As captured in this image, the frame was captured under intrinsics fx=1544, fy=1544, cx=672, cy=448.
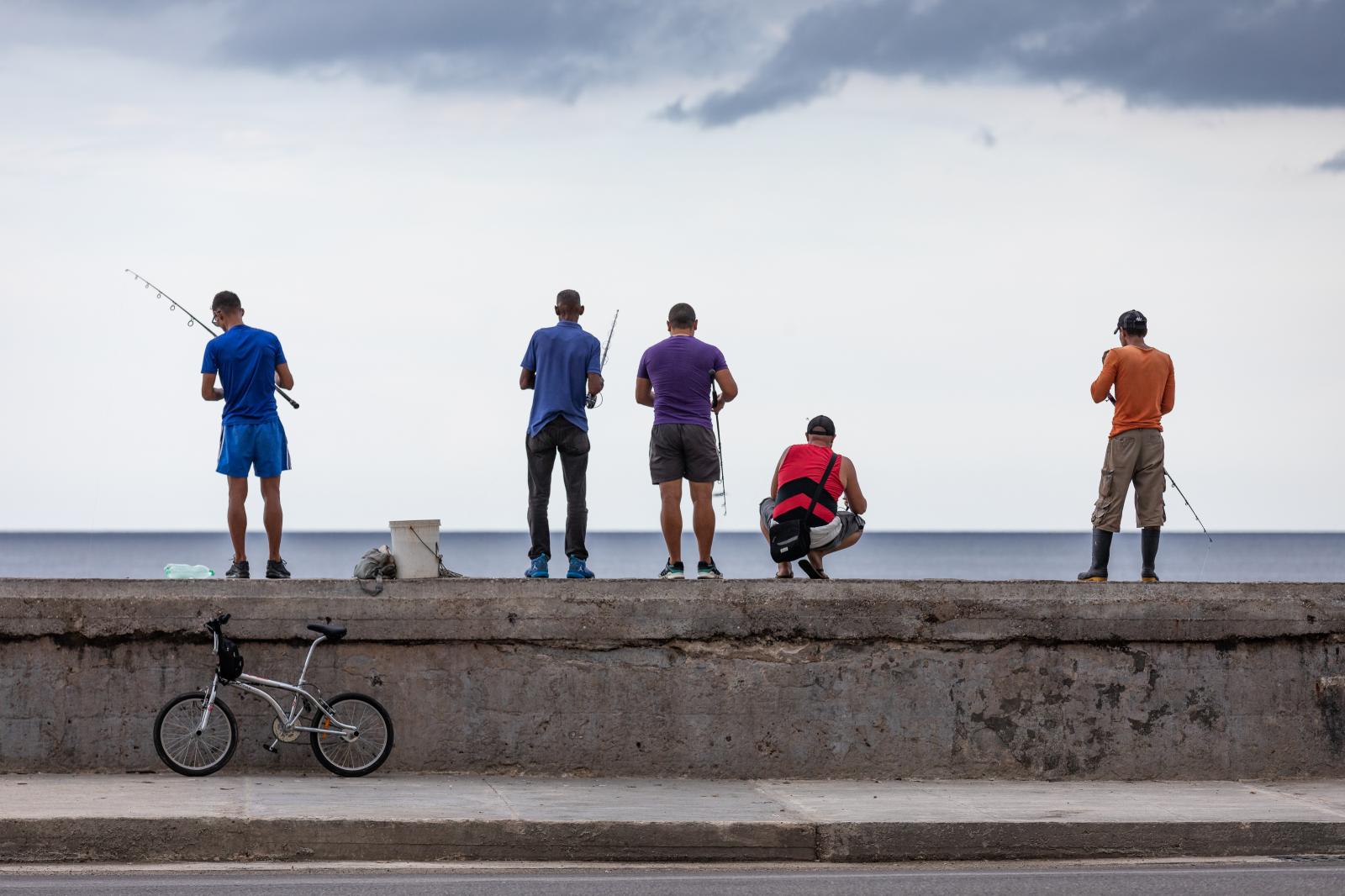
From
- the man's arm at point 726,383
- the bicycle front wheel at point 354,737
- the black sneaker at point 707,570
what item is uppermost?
the man's arm at point 726,383

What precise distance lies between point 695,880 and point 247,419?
4315 mm

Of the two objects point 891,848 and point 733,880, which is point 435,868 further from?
point 891,848

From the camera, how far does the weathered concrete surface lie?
29.0 feet

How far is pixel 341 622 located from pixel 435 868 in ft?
7.07

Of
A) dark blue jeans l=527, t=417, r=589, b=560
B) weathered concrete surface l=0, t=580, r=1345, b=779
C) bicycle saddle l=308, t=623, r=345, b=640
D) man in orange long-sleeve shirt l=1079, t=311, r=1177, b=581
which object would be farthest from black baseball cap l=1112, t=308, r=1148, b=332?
bicycle saddle l=308, t=623, r=345, b=640

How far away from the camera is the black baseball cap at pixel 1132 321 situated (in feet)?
33.8

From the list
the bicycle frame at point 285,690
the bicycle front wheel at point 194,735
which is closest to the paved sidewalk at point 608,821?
the bicycle front wheel at point 194,735

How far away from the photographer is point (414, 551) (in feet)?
30.3

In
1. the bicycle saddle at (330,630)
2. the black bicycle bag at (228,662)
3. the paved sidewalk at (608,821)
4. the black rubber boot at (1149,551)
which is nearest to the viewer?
the paved sidewalk at (608,821)

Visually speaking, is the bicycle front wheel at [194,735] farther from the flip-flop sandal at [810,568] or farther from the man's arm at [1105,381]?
the man's arm at [1105,381]

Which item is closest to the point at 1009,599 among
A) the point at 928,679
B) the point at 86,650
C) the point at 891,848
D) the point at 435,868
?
the point at 928,679

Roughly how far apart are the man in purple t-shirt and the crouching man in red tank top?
47cm

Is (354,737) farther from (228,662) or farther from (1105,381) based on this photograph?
(1105,381)

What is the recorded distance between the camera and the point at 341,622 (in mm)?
8953
